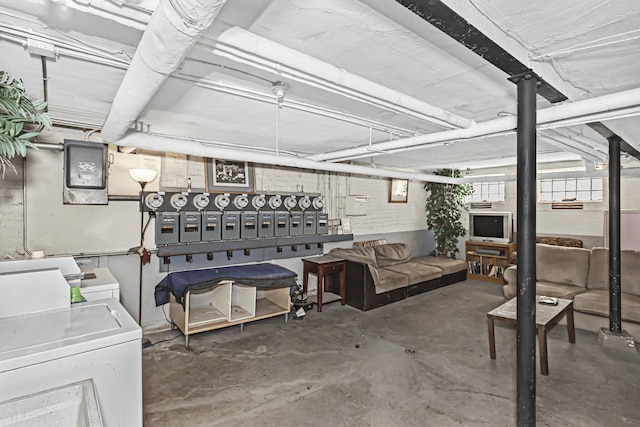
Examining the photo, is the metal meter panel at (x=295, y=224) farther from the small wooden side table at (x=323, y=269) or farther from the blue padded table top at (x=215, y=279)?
the blue padded table top at (x=215, y=279)

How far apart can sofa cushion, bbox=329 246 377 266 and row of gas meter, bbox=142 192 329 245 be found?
556mm

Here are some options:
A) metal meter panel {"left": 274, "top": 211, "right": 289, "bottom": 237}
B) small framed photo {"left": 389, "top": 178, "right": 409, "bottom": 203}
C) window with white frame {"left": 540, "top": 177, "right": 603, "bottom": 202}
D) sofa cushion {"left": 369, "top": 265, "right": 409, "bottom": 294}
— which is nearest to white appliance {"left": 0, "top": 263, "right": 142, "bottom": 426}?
metal meter panel {"left": 274, "top": 211, "right": 289, "bottom": 237}

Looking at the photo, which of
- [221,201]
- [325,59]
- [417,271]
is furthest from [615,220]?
[221,201]

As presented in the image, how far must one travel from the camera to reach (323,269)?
4.61m

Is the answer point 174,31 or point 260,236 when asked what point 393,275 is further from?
point 174,31

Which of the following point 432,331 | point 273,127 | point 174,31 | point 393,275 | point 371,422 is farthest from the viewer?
point 393,275

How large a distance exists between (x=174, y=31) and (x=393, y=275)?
14.8ft

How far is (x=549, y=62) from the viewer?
185cm

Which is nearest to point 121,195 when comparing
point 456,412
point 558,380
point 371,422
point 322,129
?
point 322,129

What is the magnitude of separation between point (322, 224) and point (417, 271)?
70.1 inches

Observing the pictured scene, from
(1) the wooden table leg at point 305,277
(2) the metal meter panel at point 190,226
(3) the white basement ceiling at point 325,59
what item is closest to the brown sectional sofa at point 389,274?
(1) the wooden table leg at point 305,277

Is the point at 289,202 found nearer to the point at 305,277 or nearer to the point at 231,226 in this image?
the point at 231,226

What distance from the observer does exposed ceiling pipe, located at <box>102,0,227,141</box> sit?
0.98 m

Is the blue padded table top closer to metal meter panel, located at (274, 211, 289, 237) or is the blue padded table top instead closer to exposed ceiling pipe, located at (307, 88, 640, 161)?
metal meter panel, located at (274, 211, 289, 237)
